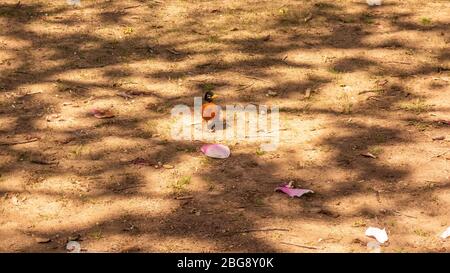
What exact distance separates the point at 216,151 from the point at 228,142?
9.0 inches

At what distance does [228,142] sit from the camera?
5609 mm

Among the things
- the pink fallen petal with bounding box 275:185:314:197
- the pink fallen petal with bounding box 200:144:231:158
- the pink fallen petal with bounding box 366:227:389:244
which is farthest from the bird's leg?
the pink fallen petal with bounding box 366:227:389:244

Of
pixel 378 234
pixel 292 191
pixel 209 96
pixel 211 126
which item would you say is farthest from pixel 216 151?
pixel 378 234

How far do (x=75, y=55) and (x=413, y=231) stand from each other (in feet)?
10.9

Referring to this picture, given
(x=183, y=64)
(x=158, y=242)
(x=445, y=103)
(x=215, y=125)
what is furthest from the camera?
(x=183, y=64)

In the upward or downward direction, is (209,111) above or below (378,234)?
above

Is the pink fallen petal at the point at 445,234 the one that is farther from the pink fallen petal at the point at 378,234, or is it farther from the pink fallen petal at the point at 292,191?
the pink fallen petal at the point at 292,191

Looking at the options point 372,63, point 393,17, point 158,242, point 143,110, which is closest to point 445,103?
point 372,63

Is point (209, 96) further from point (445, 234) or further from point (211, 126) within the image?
point (445, 234)

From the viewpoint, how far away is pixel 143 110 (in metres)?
6.00

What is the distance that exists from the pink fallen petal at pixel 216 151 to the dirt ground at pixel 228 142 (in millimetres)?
63

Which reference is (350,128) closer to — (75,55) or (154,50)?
(154,50)

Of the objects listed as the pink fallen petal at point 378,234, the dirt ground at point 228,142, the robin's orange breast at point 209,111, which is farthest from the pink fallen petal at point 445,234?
the robin's orange breast at point 209,111

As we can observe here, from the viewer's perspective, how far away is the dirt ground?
4.69 meters
